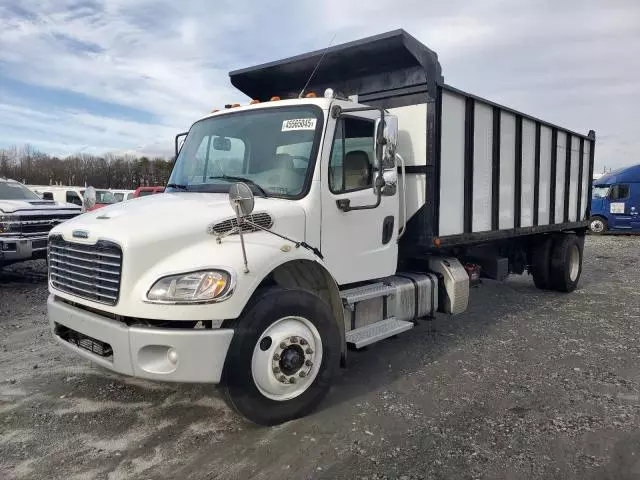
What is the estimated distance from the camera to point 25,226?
31.1 ft

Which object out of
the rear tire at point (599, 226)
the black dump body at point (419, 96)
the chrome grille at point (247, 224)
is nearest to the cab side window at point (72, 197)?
the black dump body at point (419, 96)

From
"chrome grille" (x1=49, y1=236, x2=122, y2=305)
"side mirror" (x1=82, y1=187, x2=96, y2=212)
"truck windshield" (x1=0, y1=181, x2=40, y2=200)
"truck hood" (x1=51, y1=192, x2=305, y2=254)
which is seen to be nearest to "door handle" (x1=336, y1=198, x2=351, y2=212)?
"truck hood" (x1=51, y1=192, x2=305, y2=254)

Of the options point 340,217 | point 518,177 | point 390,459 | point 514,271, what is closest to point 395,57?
point 340,217

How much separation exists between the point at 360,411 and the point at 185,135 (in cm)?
327

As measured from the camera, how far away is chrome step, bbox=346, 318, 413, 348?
4.60 m

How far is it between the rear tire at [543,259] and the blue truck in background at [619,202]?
51.4ft

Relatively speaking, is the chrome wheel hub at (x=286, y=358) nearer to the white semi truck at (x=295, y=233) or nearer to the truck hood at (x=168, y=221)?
the white semi truck at (x=295, y=233)

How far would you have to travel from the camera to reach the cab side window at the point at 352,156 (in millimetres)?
4469

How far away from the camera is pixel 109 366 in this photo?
3.58 metres

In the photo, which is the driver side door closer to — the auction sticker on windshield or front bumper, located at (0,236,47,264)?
the auction sticker on windshield

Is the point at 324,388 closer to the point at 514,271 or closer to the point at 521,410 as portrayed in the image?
the point at 521,410

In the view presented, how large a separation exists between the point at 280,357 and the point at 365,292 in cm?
138

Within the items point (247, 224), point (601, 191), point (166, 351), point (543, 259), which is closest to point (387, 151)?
point (247, 224)

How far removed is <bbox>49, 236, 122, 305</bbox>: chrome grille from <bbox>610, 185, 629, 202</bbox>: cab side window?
25.2 m
